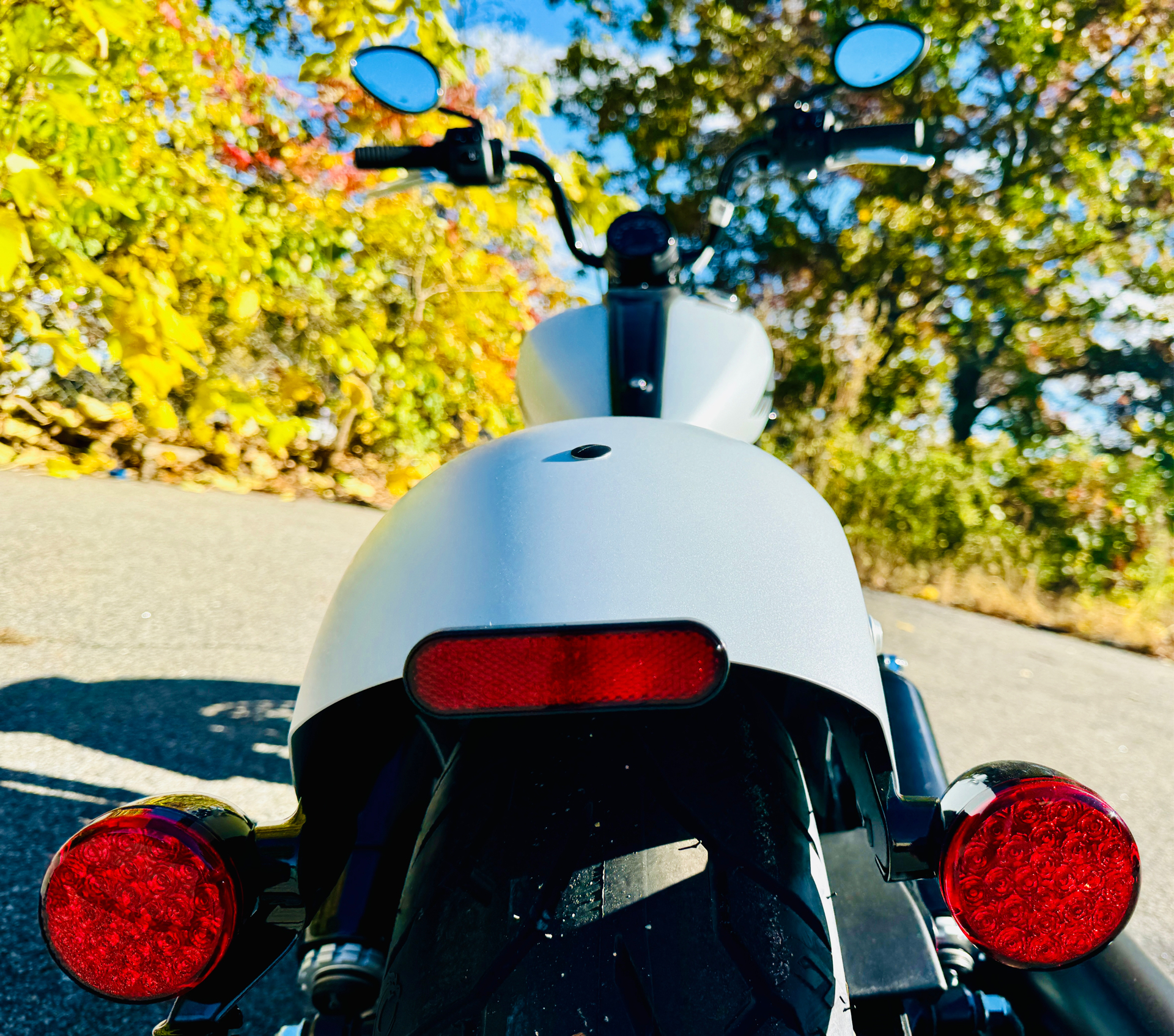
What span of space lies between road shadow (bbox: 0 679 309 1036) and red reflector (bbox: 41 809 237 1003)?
814 millimetres

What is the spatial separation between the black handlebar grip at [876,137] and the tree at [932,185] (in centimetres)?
532

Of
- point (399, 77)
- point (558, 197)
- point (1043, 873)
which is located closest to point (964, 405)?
point (558, 197)

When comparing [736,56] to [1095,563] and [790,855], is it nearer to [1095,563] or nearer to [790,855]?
[1095,563]

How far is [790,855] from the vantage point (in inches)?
27.0

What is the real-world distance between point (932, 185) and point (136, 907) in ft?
26.3

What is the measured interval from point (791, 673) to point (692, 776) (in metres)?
0.14

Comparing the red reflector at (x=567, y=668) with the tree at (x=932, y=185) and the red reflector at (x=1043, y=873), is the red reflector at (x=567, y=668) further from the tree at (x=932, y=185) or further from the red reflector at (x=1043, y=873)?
the tree at (x=932, y=185)

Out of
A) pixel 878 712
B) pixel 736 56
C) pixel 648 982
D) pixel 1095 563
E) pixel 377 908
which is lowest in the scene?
pixel 1095 563

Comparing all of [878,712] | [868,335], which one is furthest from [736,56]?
[878,712]

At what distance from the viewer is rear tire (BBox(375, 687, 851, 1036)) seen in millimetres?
588

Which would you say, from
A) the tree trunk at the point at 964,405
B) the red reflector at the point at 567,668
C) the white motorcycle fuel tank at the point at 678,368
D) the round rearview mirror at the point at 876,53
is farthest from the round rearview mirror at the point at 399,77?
the tree trunk at the point at 964,405

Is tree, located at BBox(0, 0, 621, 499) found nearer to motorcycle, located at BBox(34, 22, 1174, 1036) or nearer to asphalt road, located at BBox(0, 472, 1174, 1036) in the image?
asphalt road, located at BBox(0, 472, 1174, 1036)

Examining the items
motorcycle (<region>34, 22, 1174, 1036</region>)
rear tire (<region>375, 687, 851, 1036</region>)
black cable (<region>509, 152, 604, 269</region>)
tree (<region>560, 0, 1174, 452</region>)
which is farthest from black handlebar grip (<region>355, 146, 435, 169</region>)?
tree (<region>560, 0, 1174, 452</region>)

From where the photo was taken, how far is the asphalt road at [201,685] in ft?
5.49
